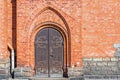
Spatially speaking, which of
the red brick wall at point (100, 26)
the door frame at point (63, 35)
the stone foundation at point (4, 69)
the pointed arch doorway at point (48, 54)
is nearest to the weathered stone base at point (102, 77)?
the red brick wall at point (100, 26)

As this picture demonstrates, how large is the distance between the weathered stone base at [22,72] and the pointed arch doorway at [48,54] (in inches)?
17.4

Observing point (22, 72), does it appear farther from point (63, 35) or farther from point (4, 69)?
point (63, 35)

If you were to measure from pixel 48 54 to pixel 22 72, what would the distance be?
1318 millimetres

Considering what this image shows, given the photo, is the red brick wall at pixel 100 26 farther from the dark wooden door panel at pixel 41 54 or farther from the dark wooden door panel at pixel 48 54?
Result: the dark wooden door panel at pixel 41 54

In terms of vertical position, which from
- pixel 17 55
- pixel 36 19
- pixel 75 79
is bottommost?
pixel 75 79

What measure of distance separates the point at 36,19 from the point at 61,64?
7.12 feet

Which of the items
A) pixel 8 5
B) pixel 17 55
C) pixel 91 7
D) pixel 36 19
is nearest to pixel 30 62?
pixel 17 55

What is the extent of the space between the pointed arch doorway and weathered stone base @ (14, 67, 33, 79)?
0.44 m

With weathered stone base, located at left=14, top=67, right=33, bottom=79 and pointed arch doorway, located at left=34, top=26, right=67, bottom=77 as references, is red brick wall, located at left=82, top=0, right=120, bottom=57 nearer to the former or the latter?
pointed arch doorway, located at left=34, top=26, right=67, bottom=77

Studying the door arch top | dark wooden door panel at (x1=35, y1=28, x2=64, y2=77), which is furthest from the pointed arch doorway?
the door arch top

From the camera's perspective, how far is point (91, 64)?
13.3 meters

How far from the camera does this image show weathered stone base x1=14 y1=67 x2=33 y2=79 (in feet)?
42.0

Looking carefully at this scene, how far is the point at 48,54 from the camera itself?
13.1 meters

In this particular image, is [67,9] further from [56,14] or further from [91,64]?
[91,64]
